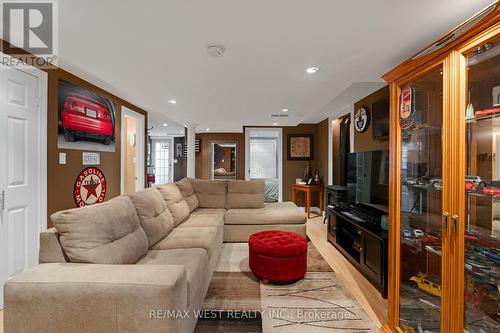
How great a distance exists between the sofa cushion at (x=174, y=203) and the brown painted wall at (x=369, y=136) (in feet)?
9.10

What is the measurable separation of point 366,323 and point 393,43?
2.15m

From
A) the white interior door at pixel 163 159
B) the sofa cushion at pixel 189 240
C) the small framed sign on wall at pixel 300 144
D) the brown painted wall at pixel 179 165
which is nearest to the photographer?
the sofa cushion at pixel 189 240

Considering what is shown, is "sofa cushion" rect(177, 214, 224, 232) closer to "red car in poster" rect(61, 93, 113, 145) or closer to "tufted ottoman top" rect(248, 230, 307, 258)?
"tufted ottoman top" rect(248, 230, 307, 258)

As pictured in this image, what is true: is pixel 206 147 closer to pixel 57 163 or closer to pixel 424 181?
pixel 57 163

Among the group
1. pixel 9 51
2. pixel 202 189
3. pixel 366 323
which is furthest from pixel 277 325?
pixel 9 51

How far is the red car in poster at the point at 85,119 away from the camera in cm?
263

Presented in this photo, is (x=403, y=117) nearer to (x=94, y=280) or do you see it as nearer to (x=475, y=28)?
(x=475, y=28)

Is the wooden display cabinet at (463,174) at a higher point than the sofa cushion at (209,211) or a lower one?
higher

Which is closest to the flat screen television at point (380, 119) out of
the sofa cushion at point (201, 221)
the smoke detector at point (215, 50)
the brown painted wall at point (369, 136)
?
the brown painted wall at point (369, 136)

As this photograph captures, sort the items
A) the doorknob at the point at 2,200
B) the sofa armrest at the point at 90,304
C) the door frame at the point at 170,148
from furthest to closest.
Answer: the door frame at the point at 170,148 < the doorknob at the point at 2,200 < the sofa armrest at the point at 90,304

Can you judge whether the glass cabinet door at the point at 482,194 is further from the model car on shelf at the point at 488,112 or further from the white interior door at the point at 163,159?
the white interior door at the point at 163,159

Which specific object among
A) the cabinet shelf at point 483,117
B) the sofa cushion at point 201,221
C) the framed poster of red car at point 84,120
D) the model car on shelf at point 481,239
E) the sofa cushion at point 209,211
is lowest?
the sofa cushion at point 209,211

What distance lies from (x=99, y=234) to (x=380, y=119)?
10.7ft

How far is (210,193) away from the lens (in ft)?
13.5
